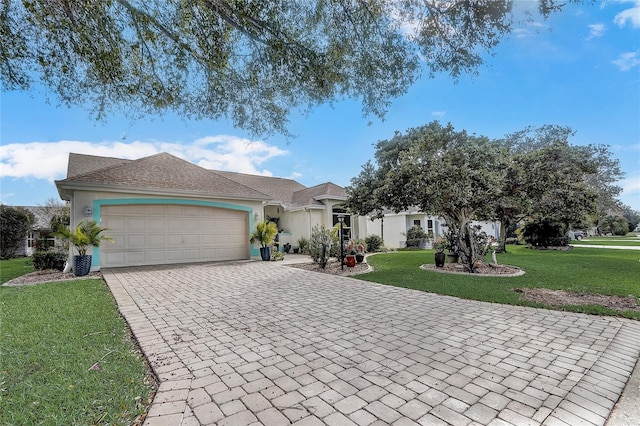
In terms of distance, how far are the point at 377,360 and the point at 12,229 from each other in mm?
24784

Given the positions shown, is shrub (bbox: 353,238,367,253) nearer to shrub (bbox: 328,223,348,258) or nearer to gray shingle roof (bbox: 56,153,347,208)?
shrub (bbox: 328,223,348,258)

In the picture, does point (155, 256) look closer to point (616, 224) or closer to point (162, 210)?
point (162, 210)

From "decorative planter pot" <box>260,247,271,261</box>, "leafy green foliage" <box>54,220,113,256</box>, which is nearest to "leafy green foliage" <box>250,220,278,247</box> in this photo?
"decorative planter pot" <box>260,247,271,261</box>

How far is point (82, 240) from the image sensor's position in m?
10.0

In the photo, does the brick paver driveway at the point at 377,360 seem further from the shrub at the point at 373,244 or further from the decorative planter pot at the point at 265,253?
the shrub at the point at 373,244

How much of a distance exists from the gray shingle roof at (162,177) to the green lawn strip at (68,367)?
641 cm

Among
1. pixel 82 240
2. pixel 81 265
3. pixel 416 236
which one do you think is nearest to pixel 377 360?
pixel 82 240

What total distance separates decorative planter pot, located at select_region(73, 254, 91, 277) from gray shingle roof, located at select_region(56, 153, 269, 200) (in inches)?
101

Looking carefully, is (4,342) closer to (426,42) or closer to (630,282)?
(426,42)

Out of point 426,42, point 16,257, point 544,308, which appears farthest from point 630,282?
point 16,257

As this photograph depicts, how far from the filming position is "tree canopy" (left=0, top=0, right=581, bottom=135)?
5230mm

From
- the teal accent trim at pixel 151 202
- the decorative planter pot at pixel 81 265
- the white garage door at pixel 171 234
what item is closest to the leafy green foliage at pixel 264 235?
the teal accent trim at pixel 151 202

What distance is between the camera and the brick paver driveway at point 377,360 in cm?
264

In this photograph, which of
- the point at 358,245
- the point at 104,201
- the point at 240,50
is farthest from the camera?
the point at 358,245
